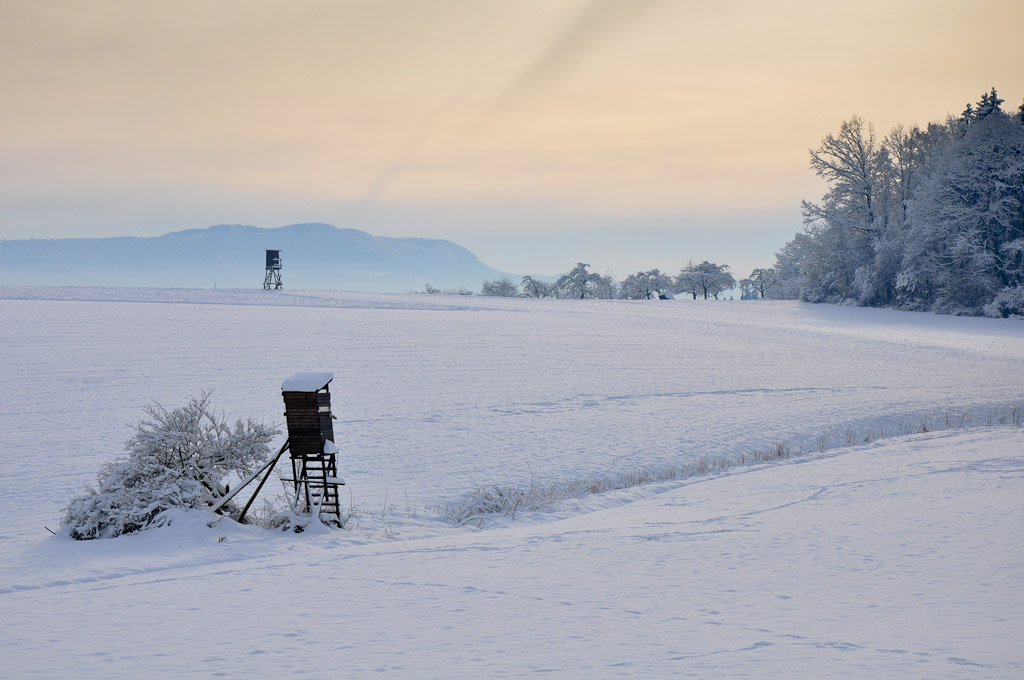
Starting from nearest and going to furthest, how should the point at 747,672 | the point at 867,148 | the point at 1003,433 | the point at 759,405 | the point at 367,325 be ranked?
the point at 747,672 < the point at 1003,433 < the point at 759,405 < the point at 367,325 < the point at 867,148

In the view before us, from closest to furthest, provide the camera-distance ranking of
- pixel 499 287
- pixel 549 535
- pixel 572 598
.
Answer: pixel 572 598 → pixel 549 535 → pixel 499 287

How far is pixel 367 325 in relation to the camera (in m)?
42.2

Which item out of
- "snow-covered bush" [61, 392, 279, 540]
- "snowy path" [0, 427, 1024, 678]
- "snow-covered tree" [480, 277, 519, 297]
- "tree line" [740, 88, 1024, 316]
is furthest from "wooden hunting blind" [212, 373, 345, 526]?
"snow-covered tree" [480, 277, 519, 297]

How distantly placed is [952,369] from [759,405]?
11551 mm

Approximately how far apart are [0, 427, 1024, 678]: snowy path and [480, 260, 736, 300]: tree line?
84.9 meters

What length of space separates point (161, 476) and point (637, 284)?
88.9m

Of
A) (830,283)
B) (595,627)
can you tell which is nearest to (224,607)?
(595,627)

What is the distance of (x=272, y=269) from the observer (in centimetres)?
6700

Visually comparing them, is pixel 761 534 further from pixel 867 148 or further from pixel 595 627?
pixel 867 148

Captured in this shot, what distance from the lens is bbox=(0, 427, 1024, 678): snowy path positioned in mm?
6562

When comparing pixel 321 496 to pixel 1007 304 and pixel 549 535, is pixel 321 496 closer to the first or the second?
pixel 549 535

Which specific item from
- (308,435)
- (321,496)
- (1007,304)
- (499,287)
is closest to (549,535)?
(321,496)

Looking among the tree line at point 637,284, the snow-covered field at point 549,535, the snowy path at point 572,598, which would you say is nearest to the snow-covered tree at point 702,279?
the tree line at point 637,284

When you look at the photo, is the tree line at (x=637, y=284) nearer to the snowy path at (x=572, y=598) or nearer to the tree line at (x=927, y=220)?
the tree line at (x=927, y=220)
